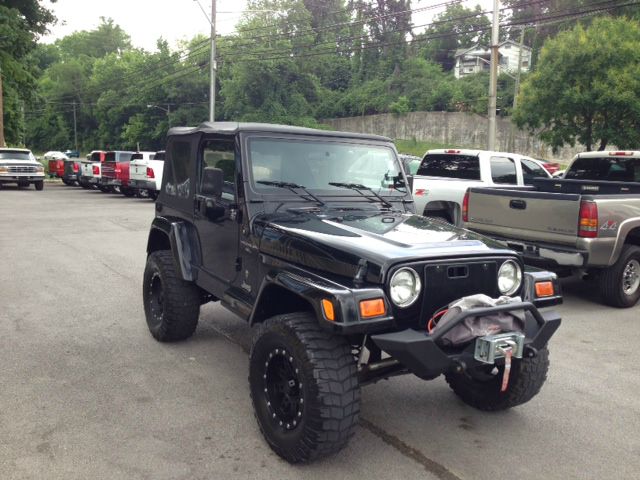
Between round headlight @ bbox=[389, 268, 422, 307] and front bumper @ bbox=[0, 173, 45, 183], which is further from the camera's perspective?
front bumper @ bbox=[0, 173, 45, 183]

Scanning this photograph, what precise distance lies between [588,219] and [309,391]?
4893mm

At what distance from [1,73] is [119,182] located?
1297 centimetres

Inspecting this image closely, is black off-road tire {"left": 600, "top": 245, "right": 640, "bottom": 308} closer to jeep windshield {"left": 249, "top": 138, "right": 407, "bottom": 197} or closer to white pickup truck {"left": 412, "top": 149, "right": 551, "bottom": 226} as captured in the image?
white pickup truck {"left": 412, "top": 149, "right": 551, "bottom": 226}

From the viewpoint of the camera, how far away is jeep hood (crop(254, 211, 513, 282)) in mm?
3348

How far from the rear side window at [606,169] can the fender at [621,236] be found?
7.31 feet

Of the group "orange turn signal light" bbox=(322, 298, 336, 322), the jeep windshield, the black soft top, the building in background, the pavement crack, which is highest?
the building in background

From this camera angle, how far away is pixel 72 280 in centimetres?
827

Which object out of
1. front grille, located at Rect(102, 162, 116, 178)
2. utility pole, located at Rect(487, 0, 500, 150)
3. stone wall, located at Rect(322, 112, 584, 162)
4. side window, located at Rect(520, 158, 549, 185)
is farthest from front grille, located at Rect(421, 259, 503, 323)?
stone wall, located at Rect(322, 112, 584, 162)

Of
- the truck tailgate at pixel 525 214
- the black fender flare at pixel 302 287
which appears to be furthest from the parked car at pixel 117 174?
the black fender flare at pixel 302 287

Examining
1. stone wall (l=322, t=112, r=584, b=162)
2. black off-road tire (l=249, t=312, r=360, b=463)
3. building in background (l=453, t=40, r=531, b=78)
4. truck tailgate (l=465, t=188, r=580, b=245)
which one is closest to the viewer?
black off-road tire (l=249, t=312, r=360, b=463)

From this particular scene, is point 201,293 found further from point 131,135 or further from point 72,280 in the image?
point 131,135

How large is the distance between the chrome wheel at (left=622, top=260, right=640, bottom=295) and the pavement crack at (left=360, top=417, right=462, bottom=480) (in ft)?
16.0

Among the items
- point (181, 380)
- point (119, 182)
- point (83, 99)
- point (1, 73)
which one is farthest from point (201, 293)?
point (83, 99)

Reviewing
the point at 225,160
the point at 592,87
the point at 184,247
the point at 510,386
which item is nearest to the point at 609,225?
the point at 510,386
